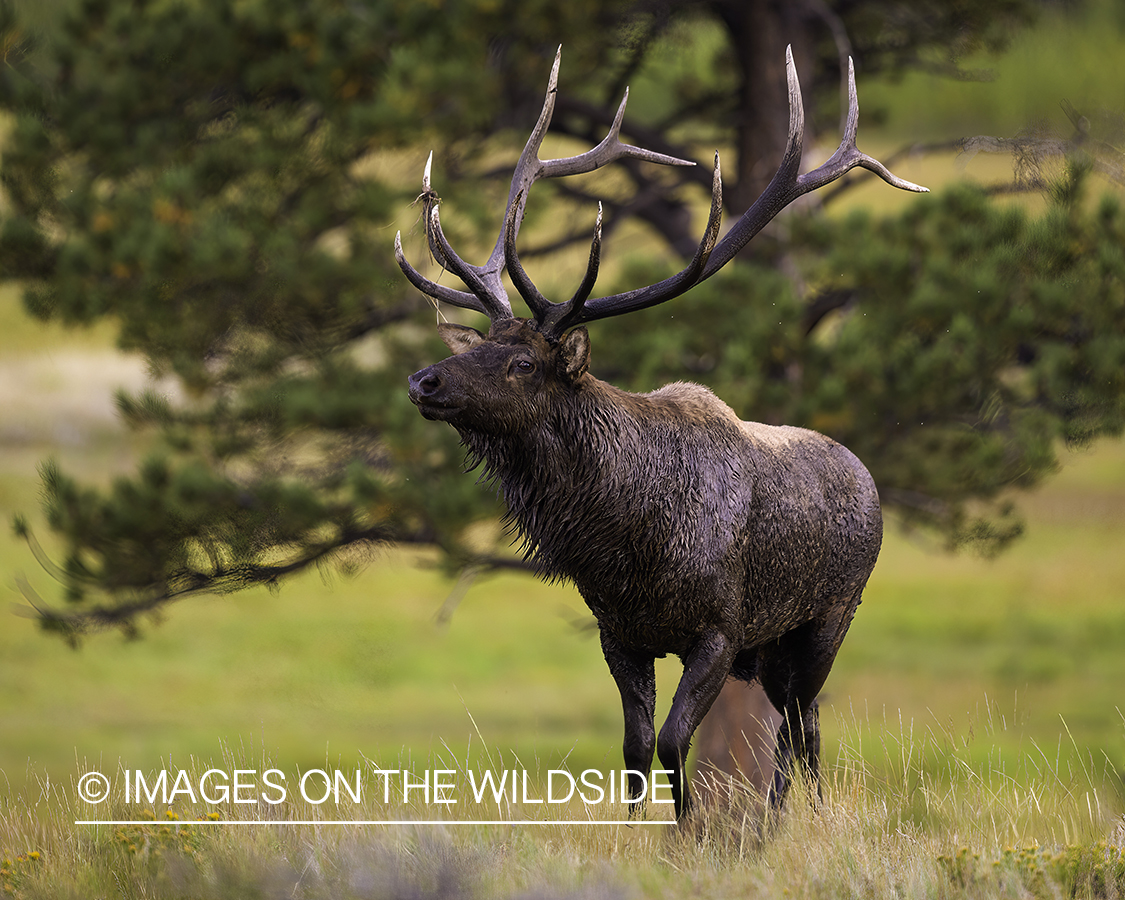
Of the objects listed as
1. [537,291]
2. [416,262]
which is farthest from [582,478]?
[416,262]

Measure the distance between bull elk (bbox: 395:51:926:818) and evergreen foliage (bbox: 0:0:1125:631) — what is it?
3.14 m

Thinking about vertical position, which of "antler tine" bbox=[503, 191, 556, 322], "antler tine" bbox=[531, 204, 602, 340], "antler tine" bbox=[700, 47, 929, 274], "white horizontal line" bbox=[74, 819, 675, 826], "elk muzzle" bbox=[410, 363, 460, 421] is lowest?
"white horizontal line" bbox=[74, 819, 675, 826]

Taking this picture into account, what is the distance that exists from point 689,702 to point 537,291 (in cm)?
155

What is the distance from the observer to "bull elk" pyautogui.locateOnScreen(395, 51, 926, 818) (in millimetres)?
4289

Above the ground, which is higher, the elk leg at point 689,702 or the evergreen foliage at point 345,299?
the evergreen foliage at point 345,299

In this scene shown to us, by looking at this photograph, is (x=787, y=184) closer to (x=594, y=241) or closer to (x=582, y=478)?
(x=594, y=241)

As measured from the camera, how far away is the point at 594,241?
4180mm

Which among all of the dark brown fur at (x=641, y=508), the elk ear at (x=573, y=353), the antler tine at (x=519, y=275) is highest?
the antler tine at (x=519, y=275)

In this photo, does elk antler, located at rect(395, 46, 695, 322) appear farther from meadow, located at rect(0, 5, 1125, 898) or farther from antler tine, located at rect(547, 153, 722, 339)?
meadow, located at rect(0, 5, 1125, 898)

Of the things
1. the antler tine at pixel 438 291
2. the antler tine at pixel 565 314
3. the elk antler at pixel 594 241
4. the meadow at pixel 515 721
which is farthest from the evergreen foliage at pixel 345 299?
the antler tine at pixel 565 314

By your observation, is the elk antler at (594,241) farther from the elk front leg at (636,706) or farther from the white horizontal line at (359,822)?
the white horizontal line at (359,822)

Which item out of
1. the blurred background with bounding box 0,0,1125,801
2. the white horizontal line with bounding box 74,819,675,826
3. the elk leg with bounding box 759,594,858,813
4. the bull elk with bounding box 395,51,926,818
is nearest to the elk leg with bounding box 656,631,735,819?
the bull elk with bounding box 395,51,926,818

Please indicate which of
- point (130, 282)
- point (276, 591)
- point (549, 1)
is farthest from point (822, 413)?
point (130, 282)

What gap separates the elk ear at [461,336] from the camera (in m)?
4.56
